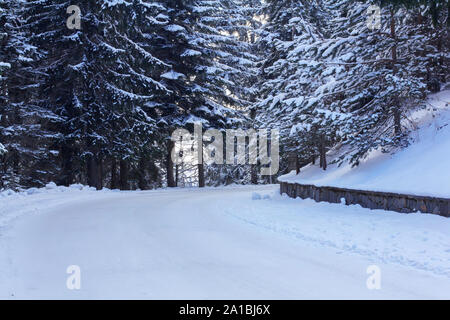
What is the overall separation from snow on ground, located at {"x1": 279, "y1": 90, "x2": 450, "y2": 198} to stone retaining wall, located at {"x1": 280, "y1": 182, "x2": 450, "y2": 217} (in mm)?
140

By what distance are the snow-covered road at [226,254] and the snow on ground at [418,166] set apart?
0.88m

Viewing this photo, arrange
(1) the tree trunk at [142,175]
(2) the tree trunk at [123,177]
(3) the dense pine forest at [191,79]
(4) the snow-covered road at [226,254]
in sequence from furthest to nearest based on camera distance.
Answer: (1) the tree trunk at [142,175], (2) the tree trunk at [123,177], (3) the dense pine forest at [191,79], (4) the snow-covered road at [226,254]

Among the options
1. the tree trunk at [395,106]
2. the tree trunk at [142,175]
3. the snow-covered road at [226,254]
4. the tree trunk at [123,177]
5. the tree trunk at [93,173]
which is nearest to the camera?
the snow-covered road at [226,254]

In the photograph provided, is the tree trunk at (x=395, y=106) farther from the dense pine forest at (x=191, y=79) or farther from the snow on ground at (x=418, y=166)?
the snow on ground at (x=418, y=166)

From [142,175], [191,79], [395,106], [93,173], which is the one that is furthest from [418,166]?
[142,175]

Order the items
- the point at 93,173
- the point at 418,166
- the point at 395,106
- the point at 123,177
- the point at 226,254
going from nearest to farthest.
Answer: the point at 226,254, the point at 418,166, the point at 395,106, the point at 93,173, the point at 123,177

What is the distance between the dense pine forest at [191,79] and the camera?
46.9 ft

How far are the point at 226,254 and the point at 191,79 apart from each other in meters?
23.3

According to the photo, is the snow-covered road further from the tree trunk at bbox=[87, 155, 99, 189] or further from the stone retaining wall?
the tree trunk at bbox=[87, 155, 99, 189]

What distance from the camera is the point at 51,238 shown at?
8.66m

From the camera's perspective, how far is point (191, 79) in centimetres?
2927

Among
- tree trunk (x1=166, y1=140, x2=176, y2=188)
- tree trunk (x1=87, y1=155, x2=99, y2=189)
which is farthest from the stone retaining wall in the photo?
tree trunk (x1=166, y1=140, x2=176, y2=188)

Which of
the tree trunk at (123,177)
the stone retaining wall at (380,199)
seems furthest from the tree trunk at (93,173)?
the stone retaining wall at (380,199)

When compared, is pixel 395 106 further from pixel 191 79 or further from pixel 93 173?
pixel 191 79
